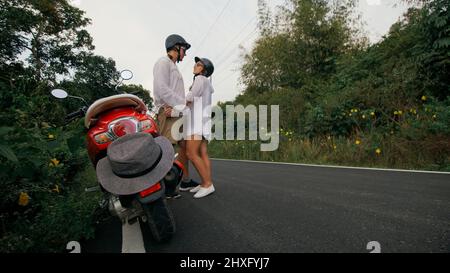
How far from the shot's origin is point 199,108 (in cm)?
408

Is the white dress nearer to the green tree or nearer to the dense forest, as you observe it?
the dense forest

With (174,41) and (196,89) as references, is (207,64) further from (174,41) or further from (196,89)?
(174,41)

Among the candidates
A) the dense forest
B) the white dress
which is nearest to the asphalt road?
the white dress

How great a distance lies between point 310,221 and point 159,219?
138cm

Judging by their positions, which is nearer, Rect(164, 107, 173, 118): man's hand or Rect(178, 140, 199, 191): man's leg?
Rect(164, 107, 173, 118): man's hand

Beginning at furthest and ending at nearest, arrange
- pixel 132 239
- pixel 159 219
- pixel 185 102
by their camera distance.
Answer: pixel 185 102, pixel 132 239, pixel 159 219

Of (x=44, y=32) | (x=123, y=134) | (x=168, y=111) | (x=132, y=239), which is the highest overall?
(x=44, y=32)

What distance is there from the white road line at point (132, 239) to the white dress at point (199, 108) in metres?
1.60

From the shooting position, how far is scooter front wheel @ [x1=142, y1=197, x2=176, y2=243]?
84.7 inches

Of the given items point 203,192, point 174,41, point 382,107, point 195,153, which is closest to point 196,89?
point 174,41

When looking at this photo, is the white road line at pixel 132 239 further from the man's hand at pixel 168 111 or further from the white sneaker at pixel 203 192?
the man's hand at pixel 168 111

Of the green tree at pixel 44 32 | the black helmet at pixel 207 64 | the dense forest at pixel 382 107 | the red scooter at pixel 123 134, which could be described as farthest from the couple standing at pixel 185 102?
the green tree at pixel 44 32

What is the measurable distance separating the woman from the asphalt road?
31 cm

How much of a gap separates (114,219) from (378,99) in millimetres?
9462
